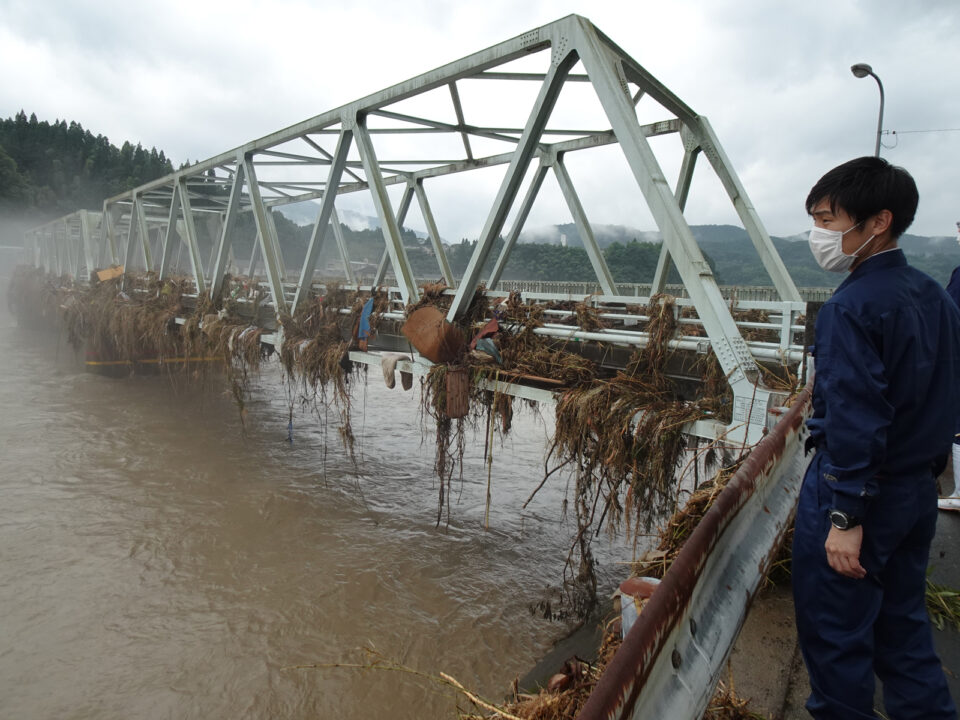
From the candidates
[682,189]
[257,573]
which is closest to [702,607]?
[682,189]

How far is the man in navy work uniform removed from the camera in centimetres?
154

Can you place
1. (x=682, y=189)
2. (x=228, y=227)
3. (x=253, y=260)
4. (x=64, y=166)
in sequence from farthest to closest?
(x=64, y=166)
(x=253, y=260)
(x=228, y=227)
(x=682, y=189)

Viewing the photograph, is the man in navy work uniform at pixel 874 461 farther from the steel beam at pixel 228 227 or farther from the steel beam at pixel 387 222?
the steel beam at pixel 228 227

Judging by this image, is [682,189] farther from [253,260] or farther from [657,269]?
[253,260]

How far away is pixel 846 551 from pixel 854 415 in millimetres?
383

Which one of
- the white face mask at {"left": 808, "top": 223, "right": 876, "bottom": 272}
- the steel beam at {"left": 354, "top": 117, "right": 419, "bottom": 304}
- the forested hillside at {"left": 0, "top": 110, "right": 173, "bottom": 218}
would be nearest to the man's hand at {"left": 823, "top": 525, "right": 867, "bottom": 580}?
the white face mask at {"left": 808, "top": 223, "right": 876, "bottom": 272}

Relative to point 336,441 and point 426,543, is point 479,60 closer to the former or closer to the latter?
point 426,543

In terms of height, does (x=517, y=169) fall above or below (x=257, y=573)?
above

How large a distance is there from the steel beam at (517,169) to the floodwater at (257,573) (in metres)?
3.17

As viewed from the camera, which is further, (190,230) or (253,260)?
(253,260)

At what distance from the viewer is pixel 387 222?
253 inches

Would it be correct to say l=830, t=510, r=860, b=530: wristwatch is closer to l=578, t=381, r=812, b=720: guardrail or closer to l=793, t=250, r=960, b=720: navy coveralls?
l=793, t=250, r=960, b=720: navy coveralls

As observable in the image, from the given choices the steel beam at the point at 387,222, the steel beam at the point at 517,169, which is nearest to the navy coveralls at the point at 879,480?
the steel beam at the point at 517,169

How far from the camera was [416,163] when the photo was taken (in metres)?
10.0
